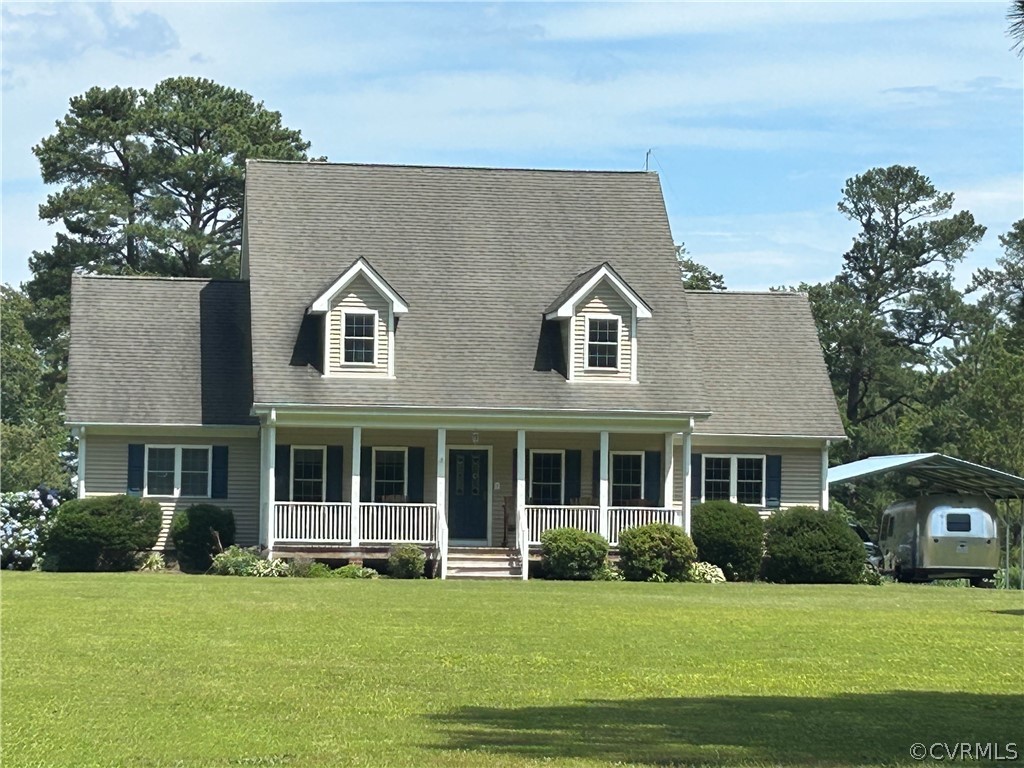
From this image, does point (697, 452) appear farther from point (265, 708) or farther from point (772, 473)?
point (265, 708)

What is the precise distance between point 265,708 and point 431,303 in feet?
77.9

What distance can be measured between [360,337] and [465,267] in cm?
351

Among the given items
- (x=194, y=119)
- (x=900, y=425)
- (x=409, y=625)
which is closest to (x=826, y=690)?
(x=409, y=625)

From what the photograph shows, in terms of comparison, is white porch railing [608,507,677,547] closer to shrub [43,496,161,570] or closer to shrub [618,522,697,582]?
shrub [618,522,697,582]

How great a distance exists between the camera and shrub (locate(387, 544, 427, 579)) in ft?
107

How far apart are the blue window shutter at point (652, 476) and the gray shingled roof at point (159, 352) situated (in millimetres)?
8445

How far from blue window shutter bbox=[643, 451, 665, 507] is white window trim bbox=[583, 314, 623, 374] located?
223 cm

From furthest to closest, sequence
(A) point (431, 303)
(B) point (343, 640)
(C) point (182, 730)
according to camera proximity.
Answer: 1. (A) point (431, 303)
2. (B) point (343, 640)
3. (C) point (182, 730)

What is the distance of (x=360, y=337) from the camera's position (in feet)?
114

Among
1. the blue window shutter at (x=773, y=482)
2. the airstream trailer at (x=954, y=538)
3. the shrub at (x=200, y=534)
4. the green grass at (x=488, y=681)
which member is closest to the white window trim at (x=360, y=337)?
the shrub at (x=200, y=534)

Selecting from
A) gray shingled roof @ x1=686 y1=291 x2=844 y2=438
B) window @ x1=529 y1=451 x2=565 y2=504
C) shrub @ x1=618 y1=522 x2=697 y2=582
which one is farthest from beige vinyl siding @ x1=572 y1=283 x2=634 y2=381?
shrub @ x1=618 y1=522 x2=697 y2=582

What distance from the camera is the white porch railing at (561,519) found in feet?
113

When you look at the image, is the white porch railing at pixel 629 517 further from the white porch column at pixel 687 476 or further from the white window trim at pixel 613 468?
the white window trim at pixel 613 468

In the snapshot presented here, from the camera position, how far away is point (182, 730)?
1186 cm
